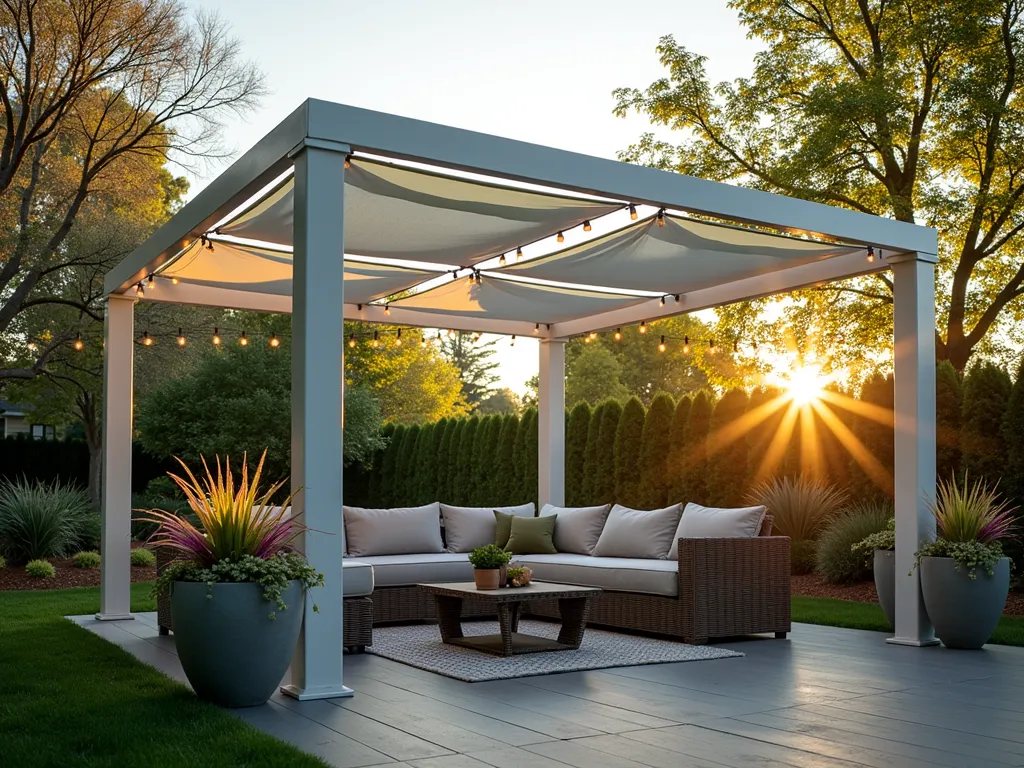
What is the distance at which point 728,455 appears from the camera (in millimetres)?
11227

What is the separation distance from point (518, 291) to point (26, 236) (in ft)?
24.1

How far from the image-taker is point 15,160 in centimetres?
1179

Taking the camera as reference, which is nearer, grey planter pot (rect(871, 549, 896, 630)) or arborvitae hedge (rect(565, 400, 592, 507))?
grey planter pot (rect(871, 549, 896, 630))

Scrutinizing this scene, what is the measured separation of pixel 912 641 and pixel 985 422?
3132 millimetres

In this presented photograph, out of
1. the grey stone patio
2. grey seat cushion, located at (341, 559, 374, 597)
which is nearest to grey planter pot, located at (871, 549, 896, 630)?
the grey stone patio

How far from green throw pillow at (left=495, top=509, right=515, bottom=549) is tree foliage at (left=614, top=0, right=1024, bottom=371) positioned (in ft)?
20.6

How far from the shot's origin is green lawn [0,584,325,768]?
12.3 feet

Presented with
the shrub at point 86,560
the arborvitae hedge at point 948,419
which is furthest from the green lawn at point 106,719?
the arborvitae hedge at point 948,419

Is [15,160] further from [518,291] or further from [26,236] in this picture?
[518,291]

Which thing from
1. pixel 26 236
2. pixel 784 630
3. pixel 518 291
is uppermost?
pixel 26 236

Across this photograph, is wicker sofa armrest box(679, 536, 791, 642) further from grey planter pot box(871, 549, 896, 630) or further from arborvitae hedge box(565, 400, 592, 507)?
arborvitae hedge box(565, 400, 592, 507)

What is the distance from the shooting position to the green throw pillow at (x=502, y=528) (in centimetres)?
912

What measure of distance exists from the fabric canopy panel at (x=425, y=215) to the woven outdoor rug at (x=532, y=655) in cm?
269

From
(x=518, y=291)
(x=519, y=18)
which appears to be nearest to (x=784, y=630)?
(x=518, y=291)
